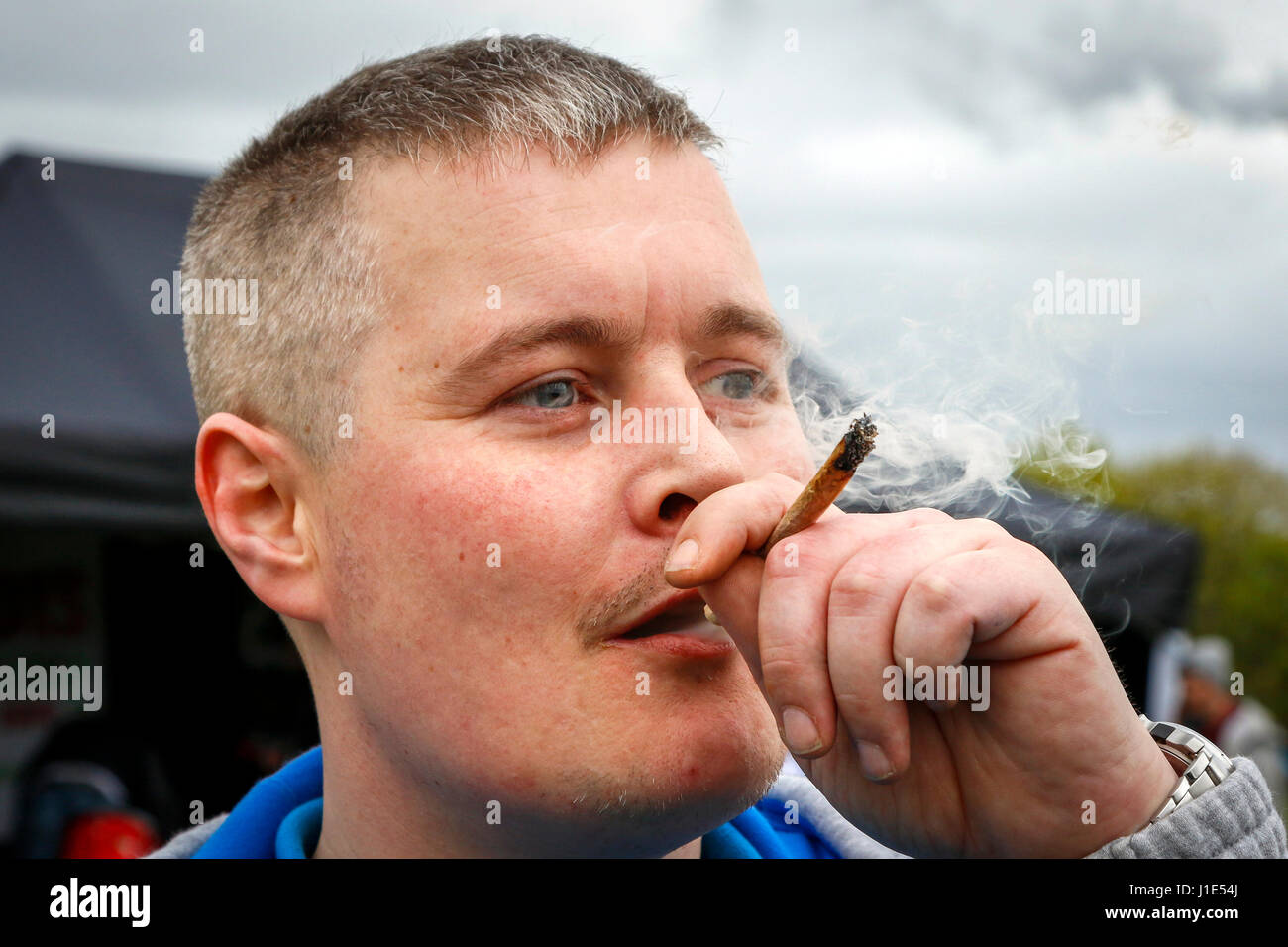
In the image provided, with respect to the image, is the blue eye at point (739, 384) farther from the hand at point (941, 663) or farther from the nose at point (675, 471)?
the hand at point (941, 663)

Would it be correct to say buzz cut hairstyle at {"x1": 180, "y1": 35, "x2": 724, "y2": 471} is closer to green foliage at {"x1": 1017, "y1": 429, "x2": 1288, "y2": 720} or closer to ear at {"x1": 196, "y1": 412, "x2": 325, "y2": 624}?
ear at {"x1": 196, "y1": 412, "x2": 325, "y2": 624}

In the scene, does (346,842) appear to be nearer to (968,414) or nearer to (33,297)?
(968,414)

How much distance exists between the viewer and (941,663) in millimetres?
1391

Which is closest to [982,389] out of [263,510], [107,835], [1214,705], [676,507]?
[676,507]

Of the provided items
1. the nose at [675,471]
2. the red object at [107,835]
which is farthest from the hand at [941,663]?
the red object at [107,835]

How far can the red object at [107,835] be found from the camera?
4696 mm

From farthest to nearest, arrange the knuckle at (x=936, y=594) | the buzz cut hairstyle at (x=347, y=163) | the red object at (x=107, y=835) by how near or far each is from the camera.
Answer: the red object at (x=107, y=835)
the buzz cut hairstyle at (x=347, y=163)
the knuckle at (x=936, y=594)

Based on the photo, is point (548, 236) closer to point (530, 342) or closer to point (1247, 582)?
point (530, 342)

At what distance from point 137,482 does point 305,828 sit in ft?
9.88

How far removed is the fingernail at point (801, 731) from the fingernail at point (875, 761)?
0.27 ft

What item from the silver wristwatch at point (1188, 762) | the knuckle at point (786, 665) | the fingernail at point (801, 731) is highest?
the knuckle at point (786, 665)

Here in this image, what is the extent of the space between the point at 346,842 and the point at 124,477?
3347 mm
